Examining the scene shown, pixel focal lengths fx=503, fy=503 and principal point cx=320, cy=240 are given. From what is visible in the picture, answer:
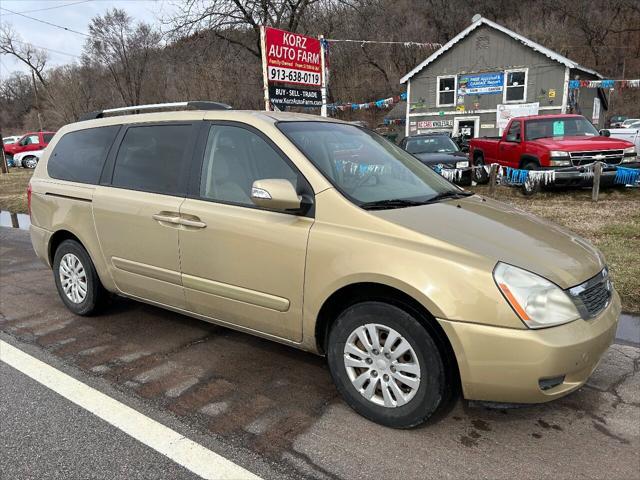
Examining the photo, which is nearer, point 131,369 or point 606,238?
point 131,369

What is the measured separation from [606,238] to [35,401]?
679 cm

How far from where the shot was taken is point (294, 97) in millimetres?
12133

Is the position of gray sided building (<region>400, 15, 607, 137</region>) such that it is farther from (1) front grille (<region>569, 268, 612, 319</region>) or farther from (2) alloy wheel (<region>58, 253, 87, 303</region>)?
(2) alloy wheel (<region>58, 253, 87, 303</region>)

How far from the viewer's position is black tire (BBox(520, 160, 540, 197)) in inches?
428

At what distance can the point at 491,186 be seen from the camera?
444 inches

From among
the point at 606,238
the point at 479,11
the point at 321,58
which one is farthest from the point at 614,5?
the point at 606,238

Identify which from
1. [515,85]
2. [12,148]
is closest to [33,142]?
[12,148]

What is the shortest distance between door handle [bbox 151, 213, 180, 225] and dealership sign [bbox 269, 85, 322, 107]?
828 cm

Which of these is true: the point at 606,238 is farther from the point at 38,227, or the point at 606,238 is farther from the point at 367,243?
the point at 38,227

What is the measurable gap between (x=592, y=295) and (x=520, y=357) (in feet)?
2.09

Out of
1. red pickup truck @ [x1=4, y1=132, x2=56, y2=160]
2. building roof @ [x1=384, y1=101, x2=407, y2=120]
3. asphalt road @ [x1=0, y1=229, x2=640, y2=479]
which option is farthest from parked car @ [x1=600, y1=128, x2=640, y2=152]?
red pickup truck @ [x1=4, y1=132, x2=56, y2=160]

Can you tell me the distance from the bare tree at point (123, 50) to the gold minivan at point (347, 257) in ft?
128

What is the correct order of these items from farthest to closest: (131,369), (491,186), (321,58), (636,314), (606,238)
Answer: (321,58) → (491,186) → (606,238) → (636,314) → (131,369)

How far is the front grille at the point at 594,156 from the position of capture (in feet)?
34.6
